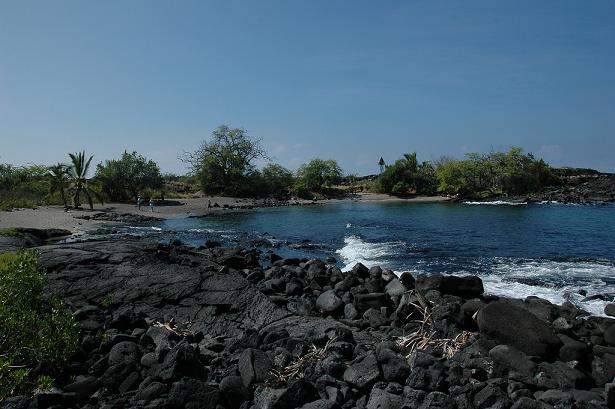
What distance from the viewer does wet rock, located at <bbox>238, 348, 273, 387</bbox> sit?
26.1 feet

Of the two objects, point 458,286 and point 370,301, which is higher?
point 458,286

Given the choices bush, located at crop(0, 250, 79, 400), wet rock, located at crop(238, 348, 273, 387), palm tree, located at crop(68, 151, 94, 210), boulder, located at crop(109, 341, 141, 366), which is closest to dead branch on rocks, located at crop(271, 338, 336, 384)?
wet rock, located at crop(238, 348, 273, 387)

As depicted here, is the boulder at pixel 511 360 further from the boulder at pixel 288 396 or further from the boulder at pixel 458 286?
the boulder at pixel 458 286

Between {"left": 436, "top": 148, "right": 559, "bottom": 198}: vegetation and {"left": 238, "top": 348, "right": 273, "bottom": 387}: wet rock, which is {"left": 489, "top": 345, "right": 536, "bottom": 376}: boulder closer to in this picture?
{"left": 238, "top": 348, "right": 273, "bottom": 387}: wet rock

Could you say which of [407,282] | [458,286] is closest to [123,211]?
[407,282]

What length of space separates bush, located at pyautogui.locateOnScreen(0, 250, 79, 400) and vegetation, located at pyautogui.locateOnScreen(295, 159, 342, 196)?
260 feet

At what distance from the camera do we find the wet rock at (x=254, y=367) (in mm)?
7953

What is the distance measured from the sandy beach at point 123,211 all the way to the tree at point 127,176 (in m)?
4.06

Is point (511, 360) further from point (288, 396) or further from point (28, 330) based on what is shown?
point (28, 330)

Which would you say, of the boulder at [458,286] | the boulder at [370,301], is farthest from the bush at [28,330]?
the boulder at [458,286]

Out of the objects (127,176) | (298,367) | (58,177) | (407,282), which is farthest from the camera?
(127,176)

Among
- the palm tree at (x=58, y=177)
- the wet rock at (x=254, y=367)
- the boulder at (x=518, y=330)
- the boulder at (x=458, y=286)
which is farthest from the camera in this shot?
the palm tree at (x=58, y=177)

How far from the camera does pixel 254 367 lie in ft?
26.7

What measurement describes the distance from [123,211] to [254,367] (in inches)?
1915
